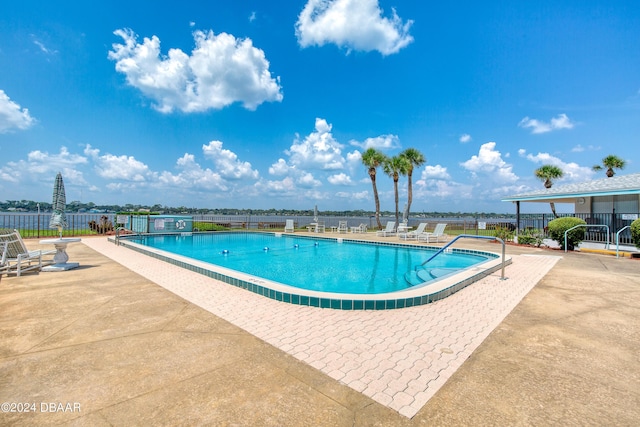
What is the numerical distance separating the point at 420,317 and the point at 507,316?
1240mm

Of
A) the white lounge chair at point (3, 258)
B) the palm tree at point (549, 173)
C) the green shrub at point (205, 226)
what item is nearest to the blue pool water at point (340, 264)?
the green shrub at point (205, 226)

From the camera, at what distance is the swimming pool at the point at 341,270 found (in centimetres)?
474

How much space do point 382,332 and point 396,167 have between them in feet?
82.4

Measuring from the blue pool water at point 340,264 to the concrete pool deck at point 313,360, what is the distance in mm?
2711

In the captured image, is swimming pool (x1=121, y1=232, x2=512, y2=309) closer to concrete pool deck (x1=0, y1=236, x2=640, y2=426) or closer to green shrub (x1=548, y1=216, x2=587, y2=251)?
concrete pool deck (x1=0, y1=236, x2=640, y2=426)

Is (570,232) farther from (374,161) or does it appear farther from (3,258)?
(374,161)

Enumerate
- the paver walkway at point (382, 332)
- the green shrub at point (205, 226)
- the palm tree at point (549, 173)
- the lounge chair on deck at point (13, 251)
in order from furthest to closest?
the palm tree at point (549, 173), the green shrub at point (205, 226), the lounge chair on deck at point (13, 251), the paver walkway at point (382, 332)

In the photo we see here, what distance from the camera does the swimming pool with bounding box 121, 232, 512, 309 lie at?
187 inches

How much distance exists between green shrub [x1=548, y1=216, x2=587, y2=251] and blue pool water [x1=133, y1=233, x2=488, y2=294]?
12.3 feet

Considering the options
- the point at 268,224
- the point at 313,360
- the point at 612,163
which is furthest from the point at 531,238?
the point at 612,163

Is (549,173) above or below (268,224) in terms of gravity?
above

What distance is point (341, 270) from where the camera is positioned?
29.7 ft

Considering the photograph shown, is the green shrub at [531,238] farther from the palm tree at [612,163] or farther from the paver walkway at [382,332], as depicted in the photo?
the palm tree at [612,163]

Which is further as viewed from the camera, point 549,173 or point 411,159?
point 549,173
